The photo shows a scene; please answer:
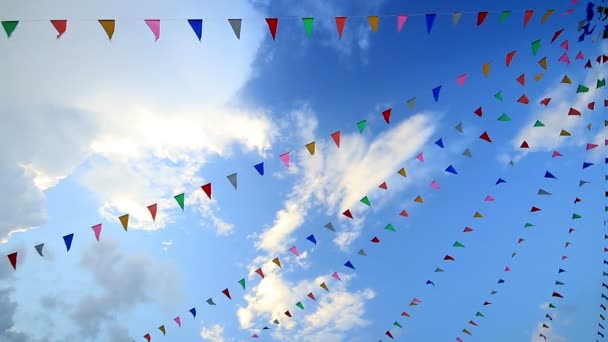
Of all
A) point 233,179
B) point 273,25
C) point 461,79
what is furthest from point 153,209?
point 461,79

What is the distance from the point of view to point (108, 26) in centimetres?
645

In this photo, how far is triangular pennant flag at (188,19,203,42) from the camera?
6.65m

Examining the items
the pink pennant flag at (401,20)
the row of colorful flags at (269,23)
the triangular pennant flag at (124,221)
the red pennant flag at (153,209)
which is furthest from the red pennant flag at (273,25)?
the triangular pennant flag at (124,221)

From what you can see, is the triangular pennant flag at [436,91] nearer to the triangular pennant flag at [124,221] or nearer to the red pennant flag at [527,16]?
the red pennant flag at [527,16]

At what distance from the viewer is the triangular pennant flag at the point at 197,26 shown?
6.65m

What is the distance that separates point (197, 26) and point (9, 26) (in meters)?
3.35

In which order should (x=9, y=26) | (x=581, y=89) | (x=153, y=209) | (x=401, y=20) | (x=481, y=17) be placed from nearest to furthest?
(x=9, y=26)
(x=401, y=20)
(x=481, y=17)
(x=153, y=209)
(x=581, y=89)

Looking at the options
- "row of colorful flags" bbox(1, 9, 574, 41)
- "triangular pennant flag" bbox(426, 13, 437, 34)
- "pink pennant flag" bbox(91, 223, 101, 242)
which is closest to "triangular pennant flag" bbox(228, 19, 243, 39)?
"row of colorful flags" bbox(1, 9, 574, 41)

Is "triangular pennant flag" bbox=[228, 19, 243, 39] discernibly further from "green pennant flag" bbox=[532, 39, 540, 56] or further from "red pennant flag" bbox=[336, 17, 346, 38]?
"green pennant flag" bbox=[532, 39, 540, 56]

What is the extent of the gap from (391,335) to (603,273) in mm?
11340

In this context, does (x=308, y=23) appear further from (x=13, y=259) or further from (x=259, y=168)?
(x=13, y=259)

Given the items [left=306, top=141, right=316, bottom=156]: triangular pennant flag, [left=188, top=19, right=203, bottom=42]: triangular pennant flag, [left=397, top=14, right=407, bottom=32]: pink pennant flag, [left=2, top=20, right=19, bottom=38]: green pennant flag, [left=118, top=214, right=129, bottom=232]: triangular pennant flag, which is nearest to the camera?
[left=2, top=20, right=19, bottom=38]: green pennant flag

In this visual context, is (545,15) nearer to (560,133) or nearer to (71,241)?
(560,133)

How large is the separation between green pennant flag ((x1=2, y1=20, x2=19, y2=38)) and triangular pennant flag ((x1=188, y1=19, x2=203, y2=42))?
10.3ft
